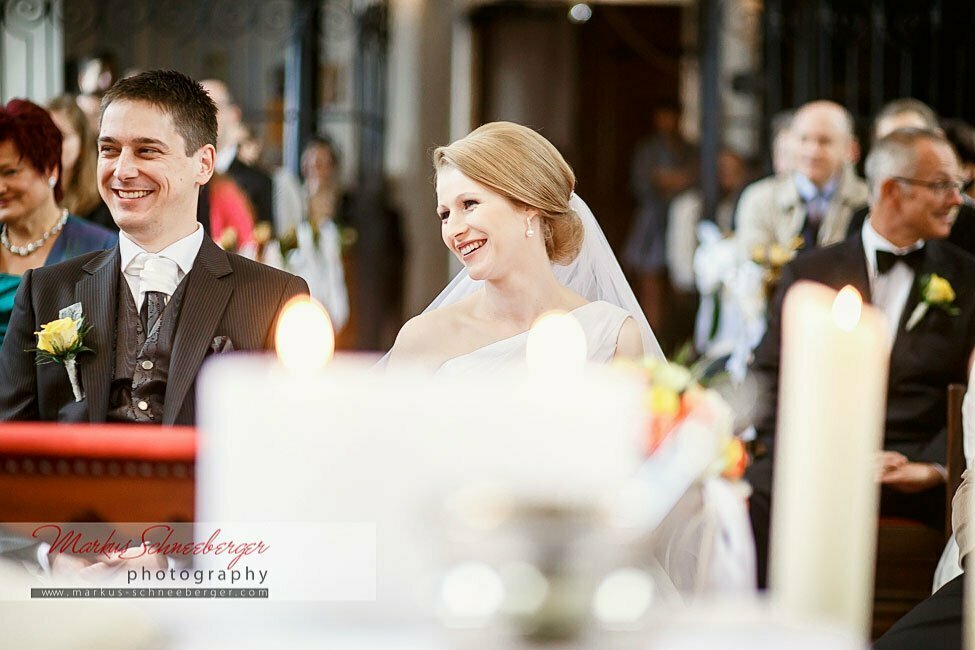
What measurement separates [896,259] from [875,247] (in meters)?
0.07

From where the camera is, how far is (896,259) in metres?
3.80

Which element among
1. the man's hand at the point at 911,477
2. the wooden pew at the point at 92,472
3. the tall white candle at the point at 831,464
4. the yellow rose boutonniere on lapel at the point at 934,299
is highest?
the yellow rose boutonniere on lapel at the point at 934,299

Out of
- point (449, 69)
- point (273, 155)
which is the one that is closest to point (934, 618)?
point (273, 155)

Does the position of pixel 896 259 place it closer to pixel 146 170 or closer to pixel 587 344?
pixel 587 344

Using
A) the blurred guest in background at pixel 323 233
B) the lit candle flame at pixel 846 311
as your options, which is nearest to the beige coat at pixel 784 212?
the blurred guest in background at pixel 323 233

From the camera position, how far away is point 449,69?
37.1 ft

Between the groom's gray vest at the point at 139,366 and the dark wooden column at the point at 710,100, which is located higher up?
the dark wooden column at the point at 710,100

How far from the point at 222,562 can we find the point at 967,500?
Answer: 1653 mm

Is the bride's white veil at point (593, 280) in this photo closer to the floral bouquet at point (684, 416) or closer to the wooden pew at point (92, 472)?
the floral bouquet at point (684, 416)

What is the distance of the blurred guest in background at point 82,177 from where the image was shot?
10.5 ft

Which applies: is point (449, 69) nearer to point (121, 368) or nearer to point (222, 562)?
point (121, 368)

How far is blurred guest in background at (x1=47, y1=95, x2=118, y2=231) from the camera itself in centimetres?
319

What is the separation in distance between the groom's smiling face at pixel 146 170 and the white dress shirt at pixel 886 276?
2101mm

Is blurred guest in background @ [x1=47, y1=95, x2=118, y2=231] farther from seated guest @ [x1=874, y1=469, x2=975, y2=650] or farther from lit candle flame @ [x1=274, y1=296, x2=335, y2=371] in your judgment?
lit candle flame @ [x1=274, y1=296, x2=335, y2=371]
